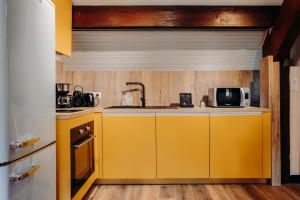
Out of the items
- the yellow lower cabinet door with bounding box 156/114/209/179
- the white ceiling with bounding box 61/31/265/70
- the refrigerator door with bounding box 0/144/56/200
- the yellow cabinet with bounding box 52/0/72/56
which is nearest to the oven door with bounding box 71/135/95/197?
the refrigerator door with bounding box 0/144/56/200

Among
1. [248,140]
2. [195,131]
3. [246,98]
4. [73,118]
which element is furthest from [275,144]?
[73,118]

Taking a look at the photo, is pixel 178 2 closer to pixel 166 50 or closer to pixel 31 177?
pixel 166 50

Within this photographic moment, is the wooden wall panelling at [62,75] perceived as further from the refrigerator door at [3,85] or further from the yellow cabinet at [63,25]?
the refrigerator door at [3,85]

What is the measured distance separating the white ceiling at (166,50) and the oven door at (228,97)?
44 cm

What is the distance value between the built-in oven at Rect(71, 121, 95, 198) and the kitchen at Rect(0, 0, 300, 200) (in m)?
0.01

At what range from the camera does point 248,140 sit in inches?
132

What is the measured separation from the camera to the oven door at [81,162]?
2.50 metres

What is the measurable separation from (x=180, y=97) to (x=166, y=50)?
0.61 meters

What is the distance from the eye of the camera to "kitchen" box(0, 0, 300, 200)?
125 inches

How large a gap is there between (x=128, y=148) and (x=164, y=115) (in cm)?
54

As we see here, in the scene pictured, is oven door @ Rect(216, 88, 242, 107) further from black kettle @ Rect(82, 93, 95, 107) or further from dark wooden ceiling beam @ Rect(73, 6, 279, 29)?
black kettle @ Rect(82, 93, 95, 107)

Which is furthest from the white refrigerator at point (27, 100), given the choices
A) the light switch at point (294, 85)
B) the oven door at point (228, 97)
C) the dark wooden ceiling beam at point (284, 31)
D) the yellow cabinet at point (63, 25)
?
Result: the light switch at point (294, 85)

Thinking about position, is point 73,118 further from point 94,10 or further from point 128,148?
point 94,10

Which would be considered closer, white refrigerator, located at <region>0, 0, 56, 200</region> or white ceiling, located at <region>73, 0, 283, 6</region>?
white refrigerator, located at <region>0, 0, 56, 200</region>
